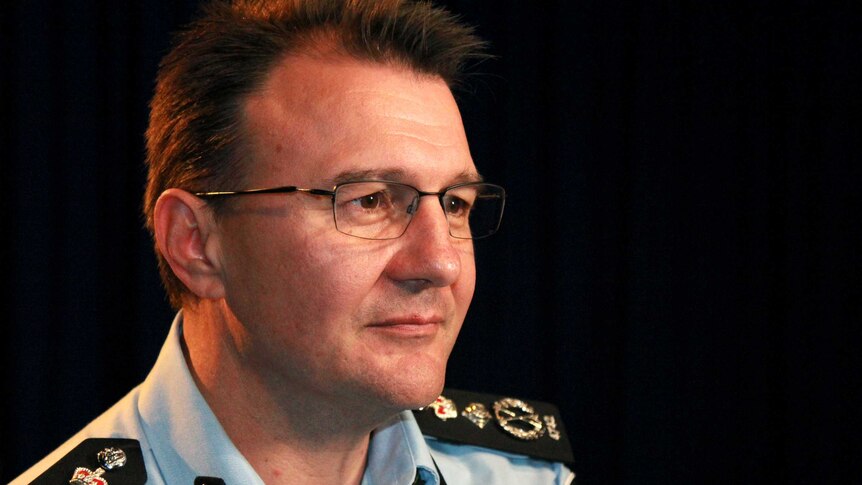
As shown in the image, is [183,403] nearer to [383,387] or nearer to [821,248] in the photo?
[383,387]

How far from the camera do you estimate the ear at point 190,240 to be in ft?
5.01

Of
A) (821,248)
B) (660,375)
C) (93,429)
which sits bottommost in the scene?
(660,375)

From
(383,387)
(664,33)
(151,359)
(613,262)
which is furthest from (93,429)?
(664,33)

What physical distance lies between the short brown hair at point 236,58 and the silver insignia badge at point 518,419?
29.3 inches

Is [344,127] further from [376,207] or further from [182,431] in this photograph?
[182,431]

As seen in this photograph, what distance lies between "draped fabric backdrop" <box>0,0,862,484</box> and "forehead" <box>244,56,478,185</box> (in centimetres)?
110

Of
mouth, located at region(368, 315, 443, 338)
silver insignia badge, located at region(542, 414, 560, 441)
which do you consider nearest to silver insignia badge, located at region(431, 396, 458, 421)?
silver insignia badge, located at region(542, 414, 560, 441)

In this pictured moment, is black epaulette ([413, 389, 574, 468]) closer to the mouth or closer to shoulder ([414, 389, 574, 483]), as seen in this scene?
shoulder ([414, 389, 574, 483])

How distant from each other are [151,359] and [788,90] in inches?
79.4

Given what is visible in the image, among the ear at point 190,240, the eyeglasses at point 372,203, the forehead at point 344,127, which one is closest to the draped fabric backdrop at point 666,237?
the ear at point 190,240

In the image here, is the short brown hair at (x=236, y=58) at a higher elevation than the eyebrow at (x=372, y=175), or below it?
higher

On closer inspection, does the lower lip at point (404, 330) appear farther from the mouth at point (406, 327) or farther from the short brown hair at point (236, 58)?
the short brown hair at point (236, 58)

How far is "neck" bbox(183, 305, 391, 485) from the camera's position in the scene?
1.50 metres

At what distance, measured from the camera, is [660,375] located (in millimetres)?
2705
